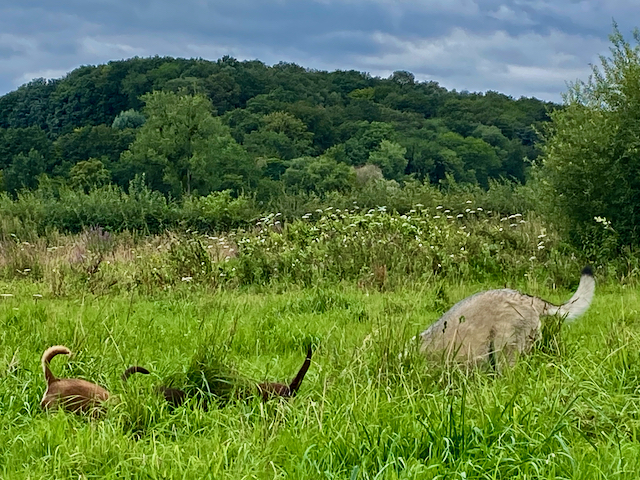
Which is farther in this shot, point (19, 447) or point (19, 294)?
point (19, 294)

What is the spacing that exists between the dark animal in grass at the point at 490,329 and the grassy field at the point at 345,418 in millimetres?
172

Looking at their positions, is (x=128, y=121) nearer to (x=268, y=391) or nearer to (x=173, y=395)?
(x=173, y=395)

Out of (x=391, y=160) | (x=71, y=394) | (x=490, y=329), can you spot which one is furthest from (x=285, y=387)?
(x=391, y=160)

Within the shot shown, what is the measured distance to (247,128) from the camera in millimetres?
61688

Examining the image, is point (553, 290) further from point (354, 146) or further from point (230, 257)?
point (354, 146)

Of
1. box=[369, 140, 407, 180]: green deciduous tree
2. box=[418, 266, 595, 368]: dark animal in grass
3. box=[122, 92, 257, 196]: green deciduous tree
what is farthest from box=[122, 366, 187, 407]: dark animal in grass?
box=[369, 140, 407, 180]: green deciduous tree

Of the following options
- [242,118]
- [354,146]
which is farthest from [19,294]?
[242,118]

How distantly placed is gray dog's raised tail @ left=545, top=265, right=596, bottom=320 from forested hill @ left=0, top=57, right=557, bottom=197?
1224 inches

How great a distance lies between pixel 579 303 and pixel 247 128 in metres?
57.9

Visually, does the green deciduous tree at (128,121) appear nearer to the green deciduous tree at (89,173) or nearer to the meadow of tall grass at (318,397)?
the green deciduous tree at (89,173)

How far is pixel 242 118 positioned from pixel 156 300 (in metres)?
56.9

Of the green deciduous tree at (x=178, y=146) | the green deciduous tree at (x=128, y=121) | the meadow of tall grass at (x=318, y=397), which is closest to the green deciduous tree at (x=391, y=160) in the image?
the green deciduous tree at (x=178, y=146)

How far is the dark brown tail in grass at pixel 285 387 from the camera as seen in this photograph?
379cm

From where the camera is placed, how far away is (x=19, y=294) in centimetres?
905
